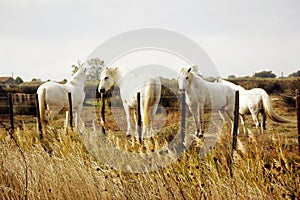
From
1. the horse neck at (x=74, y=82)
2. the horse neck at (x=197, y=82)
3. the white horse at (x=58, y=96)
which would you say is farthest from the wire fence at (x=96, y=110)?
the horse neck at (x=74, y=82)

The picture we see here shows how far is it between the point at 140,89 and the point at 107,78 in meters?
1.35

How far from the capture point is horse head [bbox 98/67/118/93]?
906 cm

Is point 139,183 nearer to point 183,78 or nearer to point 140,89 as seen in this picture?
point 140,89

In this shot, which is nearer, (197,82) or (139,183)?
(139,183)

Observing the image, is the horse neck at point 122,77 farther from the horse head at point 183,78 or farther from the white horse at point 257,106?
the white horse at point 257,106

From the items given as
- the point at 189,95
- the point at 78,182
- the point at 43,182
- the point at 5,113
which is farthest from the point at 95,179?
the point at 5,113

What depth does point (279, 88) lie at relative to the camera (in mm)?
21281

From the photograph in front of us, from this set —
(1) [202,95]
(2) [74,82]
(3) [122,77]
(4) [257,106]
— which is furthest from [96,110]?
(4) [257,106]

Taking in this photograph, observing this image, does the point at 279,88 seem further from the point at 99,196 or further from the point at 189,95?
the point at 99,196

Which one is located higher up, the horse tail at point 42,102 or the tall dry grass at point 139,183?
the horse tail at point 42,102

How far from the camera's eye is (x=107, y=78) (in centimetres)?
913

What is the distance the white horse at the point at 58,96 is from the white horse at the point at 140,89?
153 cm

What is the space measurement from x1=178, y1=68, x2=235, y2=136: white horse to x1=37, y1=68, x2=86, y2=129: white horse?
316 cm

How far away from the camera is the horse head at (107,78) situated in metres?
9.06
